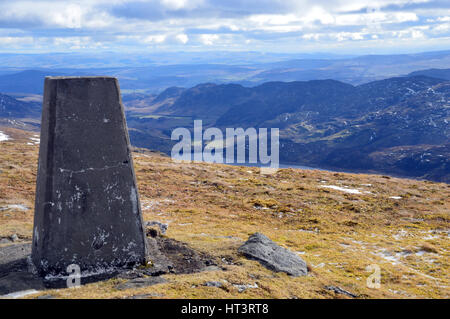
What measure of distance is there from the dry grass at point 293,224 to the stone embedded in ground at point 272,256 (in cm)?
48

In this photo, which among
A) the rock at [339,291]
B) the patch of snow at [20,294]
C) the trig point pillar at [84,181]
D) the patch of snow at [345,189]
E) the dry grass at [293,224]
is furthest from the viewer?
the patch of snow at [345,189]

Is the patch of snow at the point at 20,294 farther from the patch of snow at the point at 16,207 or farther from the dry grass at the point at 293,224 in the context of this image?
the patch of snow at the point at 16,207

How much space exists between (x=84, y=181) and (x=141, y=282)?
384cm

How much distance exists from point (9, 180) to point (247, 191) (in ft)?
70.4

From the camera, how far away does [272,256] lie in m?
15.1

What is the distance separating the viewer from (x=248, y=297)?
11039mm

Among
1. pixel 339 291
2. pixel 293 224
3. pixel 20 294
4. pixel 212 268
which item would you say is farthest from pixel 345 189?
pixel 20 294

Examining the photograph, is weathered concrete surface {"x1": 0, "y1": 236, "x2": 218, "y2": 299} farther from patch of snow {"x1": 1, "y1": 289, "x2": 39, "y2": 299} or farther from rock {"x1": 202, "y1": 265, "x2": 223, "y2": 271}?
patch of snow {"x1": 1, "y1": 289, "x2": 39, "y2": 299}

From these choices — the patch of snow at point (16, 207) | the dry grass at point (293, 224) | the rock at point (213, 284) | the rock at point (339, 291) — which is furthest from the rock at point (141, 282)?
the patch of snow at point (16, 207)

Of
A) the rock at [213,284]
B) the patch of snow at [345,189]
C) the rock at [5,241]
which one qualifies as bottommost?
the patch of snow at [345,189]

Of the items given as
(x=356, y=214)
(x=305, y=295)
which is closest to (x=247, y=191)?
(x=356, y=214)

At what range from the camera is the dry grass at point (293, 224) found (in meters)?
12.7

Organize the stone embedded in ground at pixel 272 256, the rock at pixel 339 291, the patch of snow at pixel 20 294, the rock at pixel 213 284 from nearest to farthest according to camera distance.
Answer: the patch of snow at pixel 20 294 → the rock at pixel 213 284 → the rock at pixel 339 291 → the stone embedded in ground at pixel 272 256
